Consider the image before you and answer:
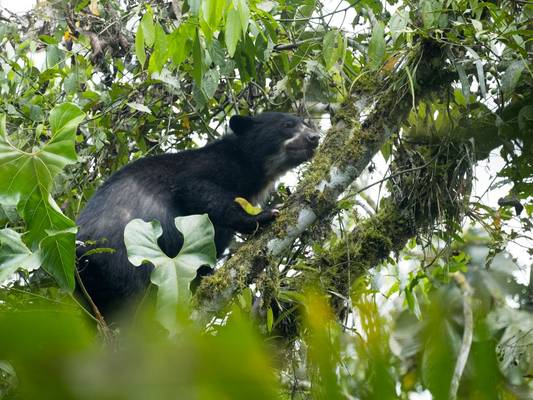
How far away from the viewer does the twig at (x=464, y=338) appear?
0.79 meters

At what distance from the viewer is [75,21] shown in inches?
230

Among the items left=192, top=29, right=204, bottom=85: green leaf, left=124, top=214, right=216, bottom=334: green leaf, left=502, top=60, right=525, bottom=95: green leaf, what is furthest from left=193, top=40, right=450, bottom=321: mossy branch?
left=192, top=29, right=204, bottom=85: green leaf

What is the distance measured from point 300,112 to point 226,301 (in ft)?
8.63

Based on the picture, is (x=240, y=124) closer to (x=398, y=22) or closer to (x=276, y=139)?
(x=276, y=139)

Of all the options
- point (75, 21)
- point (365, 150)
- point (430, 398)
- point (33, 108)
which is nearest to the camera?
point (430, 398)

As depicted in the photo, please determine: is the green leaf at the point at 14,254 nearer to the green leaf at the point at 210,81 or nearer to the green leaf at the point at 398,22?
the green leaf at the point at 210,81

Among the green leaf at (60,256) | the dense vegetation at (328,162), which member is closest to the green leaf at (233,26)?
the dense vegetation at (328,162)

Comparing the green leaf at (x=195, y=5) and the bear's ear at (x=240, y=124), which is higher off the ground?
the green leaf at (x=195, y=5)

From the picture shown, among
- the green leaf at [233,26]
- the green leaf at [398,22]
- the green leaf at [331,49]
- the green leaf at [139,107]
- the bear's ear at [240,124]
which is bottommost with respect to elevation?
the green leaf at [139,107]

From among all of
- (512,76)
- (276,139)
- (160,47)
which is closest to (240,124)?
(276,139)

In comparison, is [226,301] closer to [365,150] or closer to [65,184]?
[365,150]

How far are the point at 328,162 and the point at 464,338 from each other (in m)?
3.72

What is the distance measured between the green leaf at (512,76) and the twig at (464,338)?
10.9 feet

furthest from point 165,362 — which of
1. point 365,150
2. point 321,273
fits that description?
point 321,273
